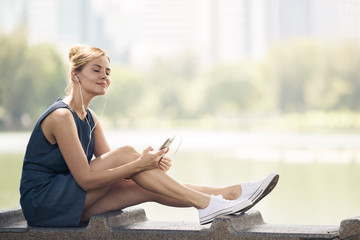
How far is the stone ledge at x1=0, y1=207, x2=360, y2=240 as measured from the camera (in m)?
2.73

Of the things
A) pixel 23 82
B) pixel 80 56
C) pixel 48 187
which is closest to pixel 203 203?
pixel 48 187

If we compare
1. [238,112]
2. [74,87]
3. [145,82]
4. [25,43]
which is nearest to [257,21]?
[145,82]

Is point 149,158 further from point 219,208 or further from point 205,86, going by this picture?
point 205,86

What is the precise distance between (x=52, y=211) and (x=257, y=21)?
3946 inches

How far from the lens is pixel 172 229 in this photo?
292cm

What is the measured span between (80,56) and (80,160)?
0.52 metres

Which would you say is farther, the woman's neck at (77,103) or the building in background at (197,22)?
the building in background at (197,22)

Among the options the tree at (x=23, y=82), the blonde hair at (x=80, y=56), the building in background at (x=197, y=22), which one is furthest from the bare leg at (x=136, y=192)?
the building in background at (x=197, y=22)

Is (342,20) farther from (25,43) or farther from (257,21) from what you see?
(25,43)

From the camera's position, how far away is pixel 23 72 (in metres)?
48.4

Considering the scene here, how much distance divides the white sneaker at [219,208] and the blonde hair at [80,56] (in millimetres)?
886

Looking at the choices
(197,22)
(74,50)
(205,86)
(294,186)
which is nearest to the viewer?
(74,50)

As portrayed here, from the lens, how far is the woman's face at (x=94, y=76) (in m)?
3.09

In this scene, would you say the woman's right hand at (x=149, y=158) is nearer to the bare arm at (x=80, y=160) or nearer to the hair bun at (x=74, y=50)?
the bare arm at (x=80, y=160)
